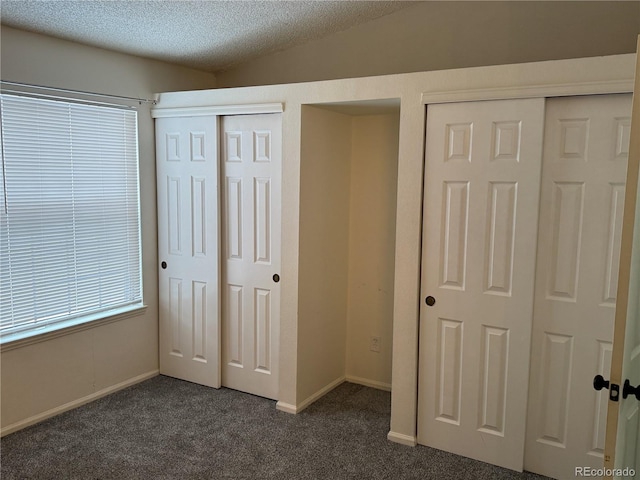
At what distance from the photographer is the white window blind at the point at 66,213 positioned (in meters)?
3.06

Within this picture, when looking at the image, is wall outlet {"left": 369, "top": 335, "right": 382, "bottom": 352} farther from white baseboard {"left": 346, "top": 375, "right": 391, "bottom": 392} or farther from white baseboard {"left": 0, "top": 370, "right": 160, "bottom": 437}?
white baseboard {"left": 0, "top": 370, "right": 160, "bottom": 437}

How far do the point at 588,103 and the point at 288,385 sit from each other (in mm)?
2321

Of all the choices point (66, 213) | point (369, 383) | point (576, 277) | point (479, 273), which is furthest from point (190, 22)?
point (369, 383)

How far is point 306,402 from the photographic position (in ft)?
11.6

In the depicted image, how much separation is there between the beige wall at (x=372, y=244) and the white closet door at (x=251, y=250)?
2.13 feet

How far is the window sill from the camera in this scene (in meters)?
3.07

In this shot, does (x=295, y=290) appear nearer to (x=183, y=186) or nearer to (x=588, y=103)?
(x=183, y=186)

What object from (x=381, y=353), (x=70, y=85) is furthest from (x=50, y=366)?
(x=381, y=353)

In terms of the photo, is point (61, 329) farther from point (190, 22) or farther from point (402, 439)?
point (402, 439)

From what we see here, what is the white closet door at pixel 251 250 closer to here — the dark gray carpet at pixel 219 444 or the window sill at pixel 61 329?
the dark gray carpet at pixel 219 444

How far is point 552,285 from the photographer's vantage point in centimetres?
271

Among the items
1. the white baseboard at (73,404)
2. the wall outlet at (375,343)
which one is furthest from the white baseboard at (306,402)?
the white baseboard at (73,404)

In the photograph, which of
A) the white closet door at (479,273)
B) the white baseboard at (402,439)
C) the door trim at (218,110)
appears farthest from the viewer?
the door trim at (218,110)

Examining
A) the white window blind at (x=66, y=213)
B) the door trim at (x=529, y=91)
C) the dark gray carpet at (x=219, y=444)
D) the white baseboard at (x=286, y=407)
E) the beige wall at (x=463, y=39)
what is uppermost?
the beige wall at (x=463, y=39)
